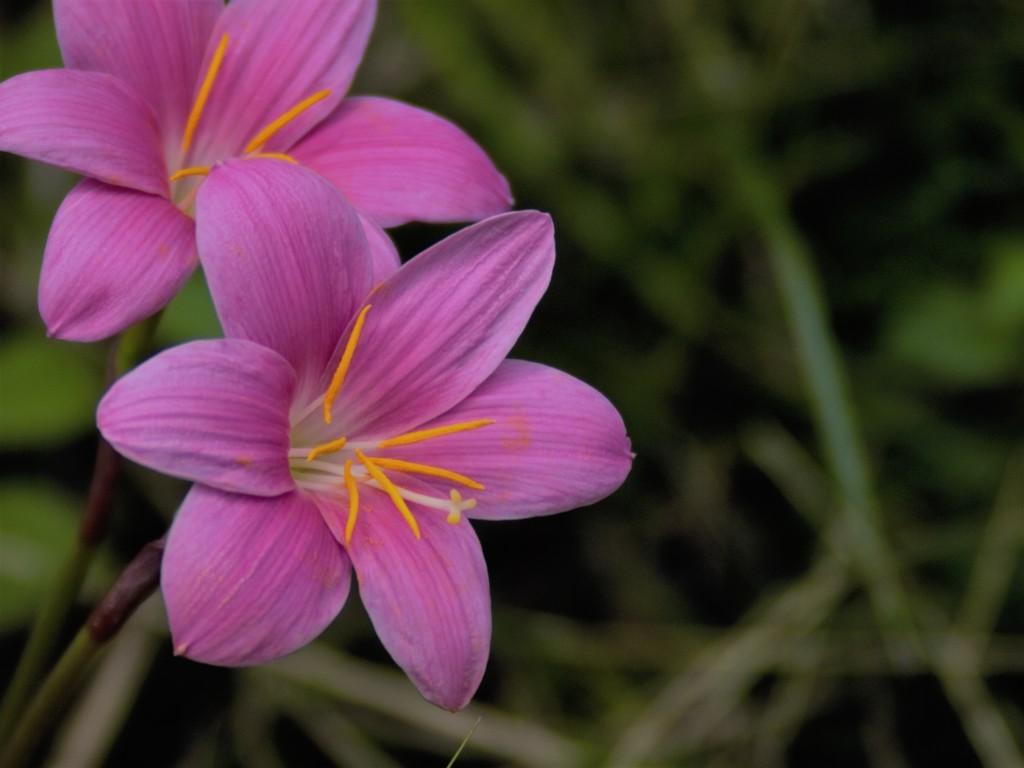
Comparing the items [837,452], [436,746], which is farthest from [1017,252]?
[436,746]

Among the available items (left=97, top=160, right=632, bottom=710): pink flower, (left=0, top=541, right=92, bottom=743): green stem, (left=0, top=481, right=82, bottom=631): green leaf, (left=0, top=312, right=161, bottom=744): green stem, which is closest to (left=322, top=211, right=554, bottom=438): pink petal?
Answer: (left=97, top=160, right=632, bottom=710): pink flower

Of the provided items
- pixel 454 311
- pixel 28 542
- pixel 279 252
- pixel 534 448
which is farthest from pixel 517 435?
pixel 28 542

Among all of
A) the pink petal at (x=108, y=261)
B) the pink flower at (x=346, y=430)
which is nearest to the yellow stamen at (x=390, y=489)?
the pink flower at (x=346, y=430)

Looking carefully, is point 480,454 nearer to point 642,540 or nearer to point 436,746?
point 436,746

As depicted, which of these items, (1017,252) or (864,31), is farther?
(864,31)

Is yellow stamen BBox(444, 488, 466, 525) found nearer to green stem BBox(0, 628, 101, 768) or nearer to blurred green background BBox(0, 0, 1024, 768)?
green stem BBox(0, 628, 101, 768)
